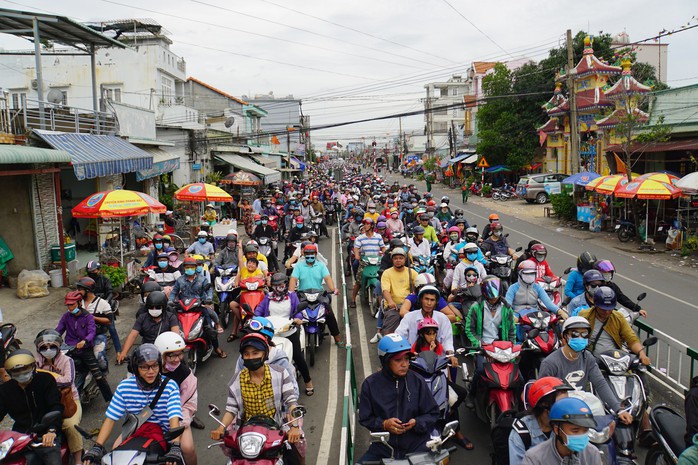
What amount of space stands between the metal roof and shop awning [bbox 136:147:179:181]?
4.37m

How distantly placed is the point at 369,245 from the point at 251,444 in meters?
8.49

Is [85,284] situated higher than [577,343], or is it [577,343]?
[85,284]

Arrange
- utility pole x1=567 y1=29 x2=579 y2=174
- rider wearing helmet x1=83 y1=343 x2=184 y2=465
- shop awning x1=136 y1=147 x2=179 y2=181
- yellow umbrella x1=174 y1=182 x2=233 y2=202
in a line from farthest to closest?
utility pole x1=567 y1=29 x2=579 y2=174 → shop awning x1=136 y1=147 x2=179 y2=181 → yellow umbrella x1=174 y1=182 x2=233 y2=202 → rider wearing helmet x1=83 y1=343 x2=184 y2=465

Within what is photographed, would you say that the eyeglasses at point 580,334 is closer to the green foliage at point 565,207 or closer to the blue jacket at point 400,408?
the blue jacket at point 400,408

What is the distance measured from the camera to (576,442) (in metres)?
3.62

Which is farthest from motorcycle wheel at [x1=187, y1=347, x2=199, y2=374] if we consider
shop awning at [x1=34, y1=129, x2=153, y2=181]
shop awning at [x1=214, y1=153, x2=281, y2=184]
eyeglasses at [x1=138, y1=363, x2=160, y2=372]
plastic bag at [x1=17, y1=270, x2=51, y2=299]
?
shop awning at [x1=214, y1=153, x2=281, y2=184]

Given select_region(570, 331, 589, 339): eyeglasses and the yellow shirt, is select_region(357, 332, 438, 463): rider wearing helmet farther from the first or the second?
the yellow shirt

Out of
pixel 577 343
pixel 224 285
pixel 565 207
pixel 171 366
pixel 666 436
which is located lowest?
pixel 666 436

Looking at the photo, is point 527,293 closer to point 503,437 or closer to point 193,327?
point 503,437

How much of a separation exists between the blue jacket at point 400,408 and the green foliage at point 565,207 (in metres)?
25.3

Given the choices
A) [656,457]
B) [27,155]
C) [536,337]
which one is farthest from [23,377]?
[27,155]

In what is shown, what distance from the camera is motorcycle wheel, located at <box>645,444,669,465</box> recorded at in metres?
5.06

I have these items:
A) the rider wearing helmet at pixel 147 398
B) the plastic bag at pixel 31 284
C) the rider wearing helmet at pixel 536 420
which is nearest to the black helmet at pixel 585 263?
the rider wearing helmet at pixel 536 420

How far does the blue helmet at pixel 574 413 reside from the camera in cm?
362
